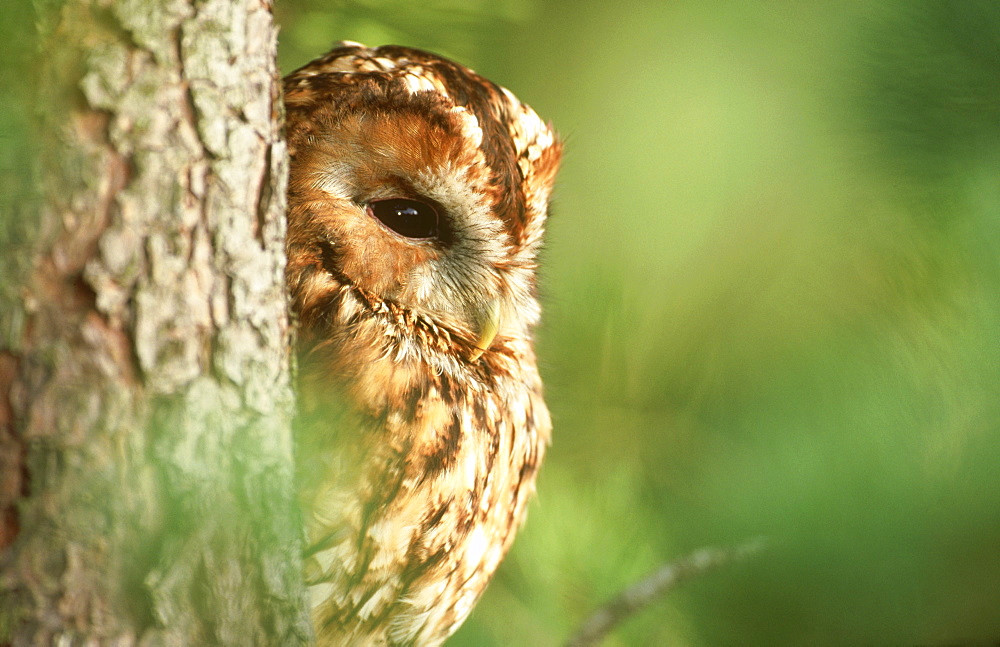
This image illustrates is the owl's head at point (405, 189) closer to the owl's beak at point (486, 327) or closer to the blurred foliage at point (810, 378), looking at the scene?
the owl's beak at point (486, 327)

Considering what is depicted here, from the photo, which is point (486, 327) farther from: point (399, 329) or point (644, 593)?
point (644, 593)

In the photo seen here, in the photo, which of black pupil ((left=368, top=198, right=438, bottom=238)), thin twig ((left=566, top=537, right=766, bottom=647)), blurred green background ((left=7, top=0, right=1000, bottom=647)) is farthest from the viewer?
black pupil ((left=368, top=198, right=438, bottom=238))

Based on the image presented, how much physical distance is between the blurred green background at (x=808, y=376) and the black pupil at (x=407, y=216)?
29 cm

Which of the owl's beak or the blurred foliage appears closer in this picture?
the blurred foliage

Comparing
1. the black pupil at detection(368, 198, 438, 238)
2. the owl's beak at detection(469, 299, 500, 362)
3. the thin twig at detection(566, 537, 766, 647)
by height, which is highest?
the black pupil at detection(368, 198, 438, 238)

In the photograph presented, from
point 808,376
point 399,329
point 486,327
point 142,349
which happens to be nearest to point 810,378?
point 808,376

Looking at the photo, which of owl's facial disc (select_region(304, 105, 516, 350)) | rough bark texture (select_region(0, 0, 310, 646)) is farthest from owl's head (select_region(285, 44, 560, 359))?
rough bark texture (select_region(0, 0, 310, 646))

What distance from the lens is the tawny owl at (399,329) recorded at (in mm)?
849

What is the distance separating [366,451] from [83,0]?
1.78ft

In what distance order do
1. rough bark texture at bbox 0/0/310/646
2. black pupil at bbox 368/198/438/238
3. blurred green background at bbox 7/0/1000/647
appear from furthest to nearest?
1. black pupil at bbox 368/198/438/238
2. blurred green background at bbox 7/0/1000/647
3. rough bark texture at bbox 0/0/310/646

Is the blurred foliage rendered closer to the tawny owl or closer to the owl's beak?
the tawny owl

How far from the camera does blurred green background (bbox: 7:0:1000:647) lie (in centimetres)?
83

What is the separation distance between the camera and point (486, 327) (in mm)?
1026

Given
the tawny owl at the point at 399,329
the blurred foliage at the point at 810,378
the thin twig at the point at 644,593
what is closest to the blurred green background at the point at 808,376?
the blurred foliage at the point at 810,378
